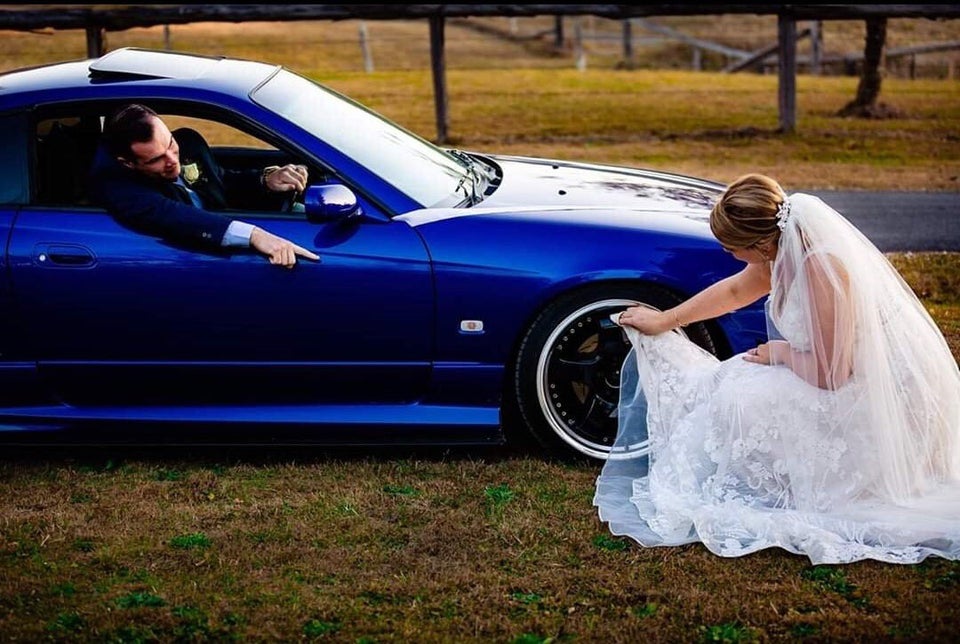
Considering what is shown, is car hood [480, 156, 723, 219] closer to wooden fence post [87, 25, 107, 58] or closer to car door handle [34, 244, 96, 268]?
car door handle [34, 244, 96, 268]

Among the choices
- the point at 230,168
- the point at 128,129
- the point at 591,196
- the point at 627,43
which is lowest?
the point at 591,196

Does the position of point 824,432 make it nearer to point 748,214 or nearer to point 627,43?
point 748,214

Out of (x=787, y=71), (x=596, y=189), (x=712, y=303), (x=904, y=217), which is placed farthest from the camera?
(x=787, y=71)

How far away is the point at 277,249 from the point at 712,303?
1.71 metres

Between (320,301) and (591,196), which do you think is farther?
(591,196)

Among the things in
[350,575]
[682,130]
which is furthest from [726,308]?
[682,130]

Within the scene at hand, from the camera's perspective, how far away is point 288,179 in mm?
5289

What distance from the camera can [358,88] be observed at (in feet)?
60.8

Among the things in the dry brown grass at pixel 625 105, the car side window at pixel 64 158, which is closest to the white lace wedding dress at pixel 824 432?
the car side window at pixel 64 158

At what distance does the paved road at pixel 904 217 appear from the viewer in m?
9.20

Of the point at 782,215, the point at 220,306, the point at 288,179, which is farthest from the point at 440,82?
the point at 782,215

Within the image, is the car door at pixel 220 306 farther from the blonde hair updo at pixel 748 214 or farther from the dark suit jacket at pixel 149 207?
the blonde hair updo at pixel 748 214

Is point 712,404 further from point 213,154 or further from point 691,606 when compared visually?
point 213,154

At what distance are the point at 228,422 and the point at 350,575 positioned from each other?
115 centimetres
